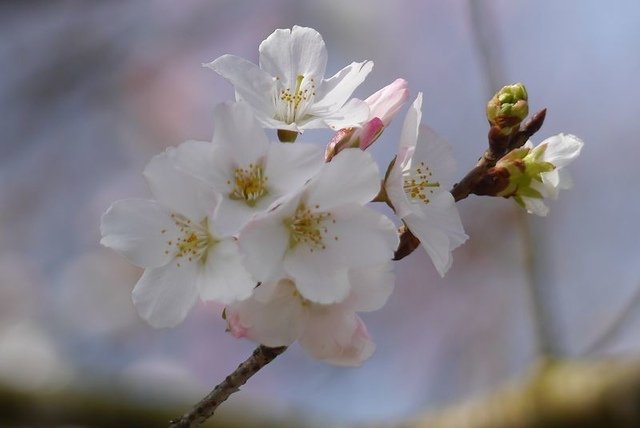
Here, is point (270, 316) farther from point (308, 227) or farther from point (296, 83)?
point (296, 83)

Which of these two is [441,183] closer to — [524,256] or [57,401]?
[524,256]

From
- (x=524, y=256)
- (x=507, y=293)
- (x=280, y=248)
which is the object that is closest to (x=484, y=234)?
(x=507, y=293)

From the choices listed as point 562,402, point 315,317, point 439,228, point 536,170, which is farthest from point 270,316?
point 562,402

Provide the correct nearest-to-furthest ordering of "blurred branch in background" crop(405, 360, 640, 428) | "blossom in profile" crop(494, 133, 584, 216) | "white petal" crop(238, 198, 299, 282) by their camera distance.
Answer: "white petal" crop(238, 198, 299, 282), "blossom in profile" crop(494, 133, 584, 216), "blurred branch in background" crop(405, 360, 640, 428)

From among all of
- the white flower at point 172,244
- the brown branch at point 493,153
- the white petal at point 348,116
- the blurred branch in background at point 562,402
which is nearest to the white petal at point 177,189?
the white flower at point 172,244

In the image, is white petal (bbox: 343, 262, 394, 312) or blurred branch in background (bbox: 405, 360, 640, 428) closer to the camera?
white petal (bbox: 343, 262, 394, 312)

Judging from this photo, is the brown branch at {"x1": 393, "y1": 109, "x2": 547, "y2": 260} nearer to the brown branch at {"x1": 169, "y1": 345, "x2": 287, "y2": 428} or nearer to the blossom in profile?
the blossom in profile

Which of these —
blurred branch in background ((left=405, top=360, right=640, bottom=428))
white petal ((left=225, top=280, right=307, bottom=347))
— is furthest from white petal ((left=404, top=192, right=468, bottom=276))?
blurred branch in background ((left=405, top=360, right=640, bottom=428))
